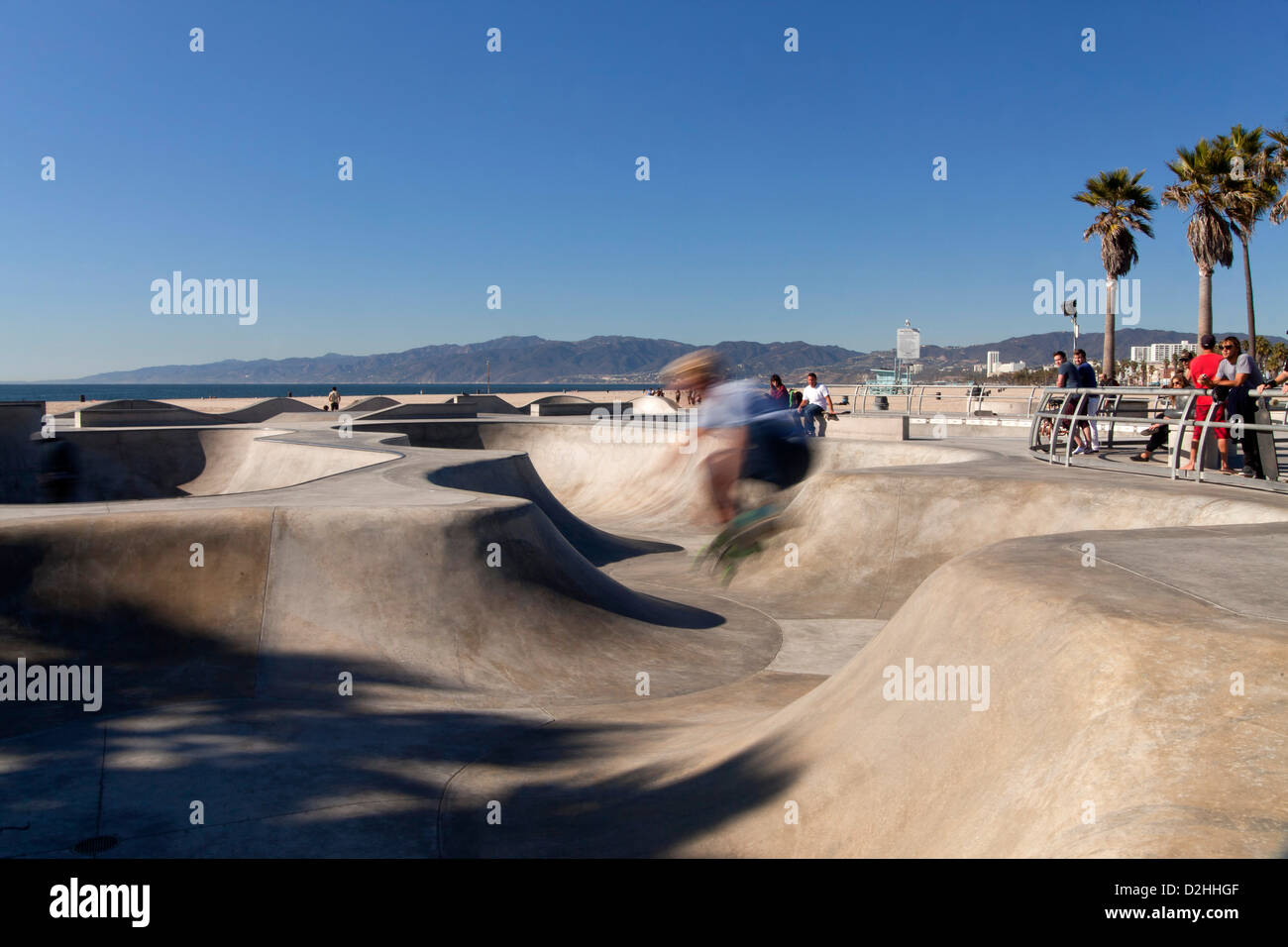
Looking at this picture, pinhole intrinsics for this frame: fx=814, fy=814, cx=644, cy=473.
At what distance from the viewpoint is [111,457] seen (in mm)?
17688

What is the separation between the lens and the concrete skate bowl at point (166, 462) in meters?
16.7

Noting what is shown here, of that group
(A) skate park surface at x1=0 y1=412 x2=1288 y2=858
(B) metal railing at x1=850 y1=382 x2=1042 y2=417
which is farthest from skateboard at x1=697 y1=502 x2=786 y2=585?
(B) metal railing at x1=850 y1=382 x2=1042 y2=417

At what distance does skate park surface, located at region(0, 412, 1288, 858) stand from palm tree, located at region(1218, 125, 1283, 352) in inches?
995

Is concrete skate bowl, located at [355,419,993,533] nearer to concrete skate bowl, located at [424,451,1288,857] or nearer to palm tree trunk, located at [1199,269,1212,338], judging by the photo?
concrete skate bowl, located at [424,451,1288,857]

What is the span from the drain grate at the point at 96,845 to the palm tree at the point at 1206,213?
34082mm

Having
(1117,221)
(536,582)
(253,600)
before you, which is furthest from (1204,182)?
(253,600)

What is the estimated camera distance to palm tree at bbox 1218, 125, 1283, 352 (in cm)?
2861

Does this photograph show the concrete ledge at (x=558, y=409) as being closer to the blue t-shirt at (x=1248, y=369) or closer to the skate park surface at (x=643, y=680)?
the skate park surface at (x=643, y=680)

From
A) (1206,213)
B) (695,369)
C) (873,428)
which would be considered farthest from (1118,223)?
(695,369)

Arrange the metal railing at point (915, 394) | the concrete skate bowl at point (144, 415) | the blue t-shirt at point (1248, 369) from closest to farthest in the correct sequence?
the blue t-shirt at point (1248, 369)
the concrete skate bowl at point (144, 415)
the metal railing at point (915, 394)

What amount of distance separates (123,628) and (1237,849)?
6.98 metres

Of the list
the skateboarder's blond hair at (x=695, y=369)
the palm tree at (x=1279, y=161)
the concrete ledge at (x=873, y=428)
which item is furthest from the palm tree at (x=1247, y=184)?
the skateboarder's blond hair at (x=695, y=369)

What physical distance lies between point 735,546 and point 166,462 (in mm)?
13323

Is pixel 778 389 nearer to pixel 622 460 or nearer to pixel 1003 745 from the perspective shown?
pixel 622 460
